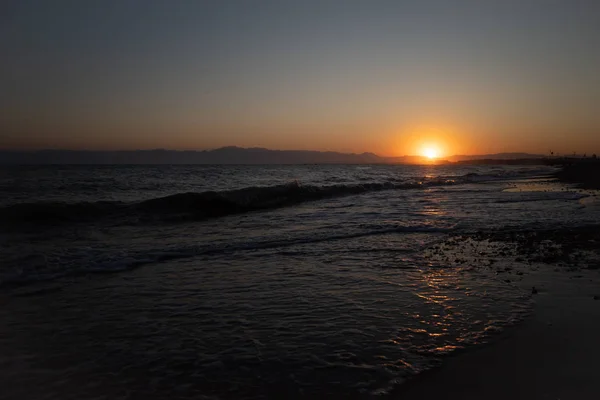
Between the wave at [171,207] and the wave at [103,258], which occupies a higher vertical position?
the wave at [171,207]

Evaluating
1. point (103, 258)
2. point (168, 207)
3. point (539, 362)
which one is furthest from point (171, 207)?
point (539, 362)

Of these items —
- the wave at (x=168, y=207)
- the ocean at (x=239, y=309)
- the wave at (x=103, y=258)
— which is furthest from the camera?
the wave at (x=168, y=207)

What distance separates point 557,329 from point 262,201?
2165cm

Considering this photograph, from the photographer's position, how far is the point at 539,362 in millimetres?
4656

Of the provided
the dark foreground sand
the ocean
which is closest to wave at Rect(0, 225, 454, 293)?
the ocean

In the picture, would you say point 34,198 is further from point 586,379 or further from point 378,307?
point 586,379

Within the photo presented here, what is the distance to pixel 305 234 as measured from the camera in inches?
567

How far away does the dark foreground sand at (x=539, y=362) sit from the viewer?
4059 mm

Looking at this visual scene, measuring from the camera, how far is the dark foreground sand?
406 centimetres

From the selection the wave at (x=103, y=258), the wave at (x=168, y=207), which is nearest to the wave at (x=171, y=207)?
the wave at (x=168, y=207)

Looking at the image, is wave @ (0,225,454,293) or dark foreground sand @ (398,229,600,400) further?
wave @ (0,225,454,293)

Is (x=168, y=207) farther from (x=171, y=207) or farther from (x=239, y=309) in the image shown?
(x=239, y=309)

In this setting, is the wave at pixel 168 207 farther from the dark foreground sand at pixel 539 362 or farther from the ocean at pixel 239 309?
the dark foreground sand at pixel 539 362

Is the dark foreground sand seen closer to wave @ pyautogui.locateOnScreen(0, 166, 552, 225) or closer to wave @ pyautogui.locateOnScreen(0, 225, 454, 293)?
wave @ pyautogui.locateOnScreen(0, 225, 454, 293)
